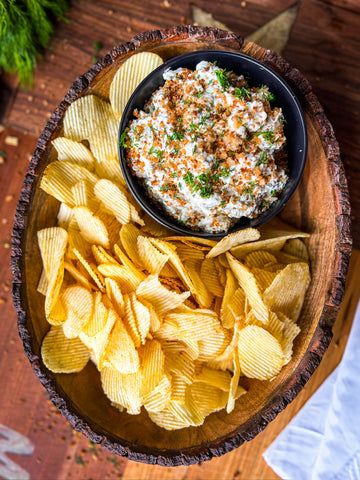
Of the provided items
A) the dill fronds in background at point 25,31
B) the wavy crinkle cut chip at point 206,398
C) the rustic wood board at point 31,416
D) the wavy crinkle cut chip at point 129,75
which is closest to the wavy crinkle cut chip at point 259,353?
the wavy crinkle cut chip at point 206,398

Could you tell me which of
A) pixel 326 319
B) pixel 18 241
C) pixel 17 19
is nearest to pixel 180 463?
pixel 326 319

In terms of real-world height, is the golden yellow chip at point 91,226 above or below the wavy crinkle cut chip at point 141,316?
above

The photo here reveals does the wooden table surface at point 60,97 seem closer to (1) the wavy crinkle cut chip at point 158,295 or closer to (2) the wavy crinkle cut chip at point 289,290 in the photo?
(2) the wavy crinkle cut chip at point 289,290

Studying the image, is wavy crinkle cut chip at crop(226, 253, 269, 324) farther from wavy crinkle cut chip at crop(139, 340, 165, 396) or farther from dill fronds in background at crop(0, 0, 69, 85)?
dill fronds in background at crop(0, 0, 69, 85)

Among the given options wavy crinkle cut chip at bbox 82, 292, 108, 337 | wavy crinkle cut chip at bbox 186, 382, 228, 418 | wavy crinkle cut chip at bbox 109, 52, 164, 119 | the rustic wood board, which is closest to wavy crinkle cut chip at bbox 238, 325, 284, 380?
wavy crinkle cut chip at bbox 186, 382, 228, 418

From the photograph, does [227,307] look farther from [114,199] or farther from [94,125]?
[94,125]

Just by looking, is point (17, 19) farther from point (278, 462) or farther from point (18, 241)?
point (278, 462)
